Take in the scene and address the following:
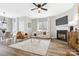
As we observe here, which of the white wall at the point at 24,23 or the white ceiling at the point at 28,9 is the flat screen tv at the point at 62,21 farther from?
the white wall at the point at 24,23

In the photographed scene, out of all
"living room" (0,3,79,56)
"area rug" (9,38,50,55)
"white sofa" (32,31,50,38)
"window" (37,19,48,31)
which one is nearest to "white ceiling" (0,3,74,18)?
"living room" (0,3,79,56)

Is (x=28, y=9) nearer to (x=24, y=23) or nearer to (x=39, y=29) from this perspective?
(x=24, y=23)

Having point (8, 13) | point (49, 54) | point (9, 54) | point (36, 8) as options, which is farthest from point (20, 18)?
point (49, 54)

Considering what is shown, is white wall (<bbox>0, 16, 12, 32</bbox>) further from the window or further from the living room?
the window

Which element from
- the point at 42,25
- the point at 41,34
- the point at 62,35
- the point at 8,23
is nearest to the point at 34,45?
the point at 41,34

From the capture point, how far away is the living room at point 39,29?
2.20 metres

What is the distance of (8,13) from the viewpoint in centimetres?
227

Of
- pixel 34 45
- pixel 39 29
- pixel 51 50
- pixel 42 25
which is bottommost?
pixel 51 50

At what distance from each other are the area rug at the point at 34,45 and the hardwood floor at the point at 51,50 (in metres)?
0.08

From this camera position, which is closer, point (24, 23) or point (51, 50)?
point (51, 50)

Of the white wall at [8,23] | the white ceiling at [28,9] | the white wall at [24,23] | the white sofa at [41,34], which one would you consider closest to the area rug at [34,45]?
the white sofa at [41,34]

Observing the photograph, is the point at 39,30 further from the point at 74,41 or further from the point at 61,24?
the point at 74,41

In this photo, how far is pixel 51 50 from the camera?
2.27 meters

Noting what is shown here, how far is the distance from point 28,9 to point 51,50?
1.13m
